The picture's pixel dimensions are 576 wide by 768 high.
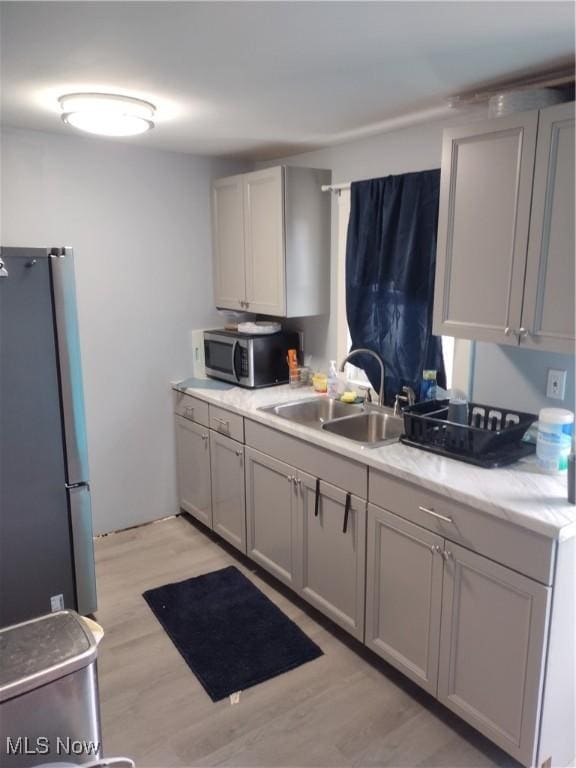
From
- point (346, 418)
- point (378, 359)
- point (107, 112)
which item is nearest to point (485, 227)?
point (378, 359)

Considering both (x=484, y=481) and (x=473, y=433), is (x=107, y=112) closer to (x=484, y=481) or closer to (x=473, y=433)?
(x=473, y=433)

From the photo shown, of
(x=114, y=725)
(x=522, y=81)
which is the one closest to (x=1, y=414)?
(x=114, y=725)

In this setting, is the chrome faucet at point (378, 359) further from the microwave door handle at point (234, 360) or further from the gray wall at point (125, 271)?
the gray wall at point (125, 271)

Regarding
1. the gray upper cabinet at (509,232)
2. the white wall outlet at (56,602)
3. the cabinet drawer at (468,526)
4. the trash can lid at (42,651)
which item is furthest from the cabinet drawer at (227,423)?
the trash can lid at (42,651)

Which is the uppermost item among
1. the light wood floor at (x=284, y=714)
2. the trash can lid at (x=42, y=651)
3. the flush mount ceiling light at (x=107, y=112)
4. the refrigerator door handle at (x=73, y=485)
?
the flush mount ceiling light at (x=107, y=112)

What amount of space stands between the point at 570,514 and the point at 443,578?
1.72ft

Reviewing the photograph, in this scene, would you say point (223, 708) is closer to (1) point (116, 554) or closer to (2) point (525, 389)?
(1) point (116, 554)

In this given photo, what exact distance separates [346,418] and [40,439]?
54.8 inches

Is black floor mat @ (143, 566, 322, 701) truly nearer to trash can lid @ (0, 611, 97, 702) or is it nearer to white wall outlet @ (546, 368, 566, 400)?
trash can lid @ (0, 611, 97, 702)

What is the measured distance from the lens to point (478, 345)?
246 cm

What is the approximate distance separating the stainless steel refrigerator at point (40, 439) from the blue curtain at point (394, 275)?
1.43 m

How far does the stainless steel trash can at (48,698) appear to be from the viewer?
111cm

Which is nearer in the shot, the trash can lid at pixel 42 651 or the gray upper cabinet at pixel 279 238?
the trash can lid at pixel 42 651

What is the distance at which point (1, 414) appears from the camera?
7.08 feet
